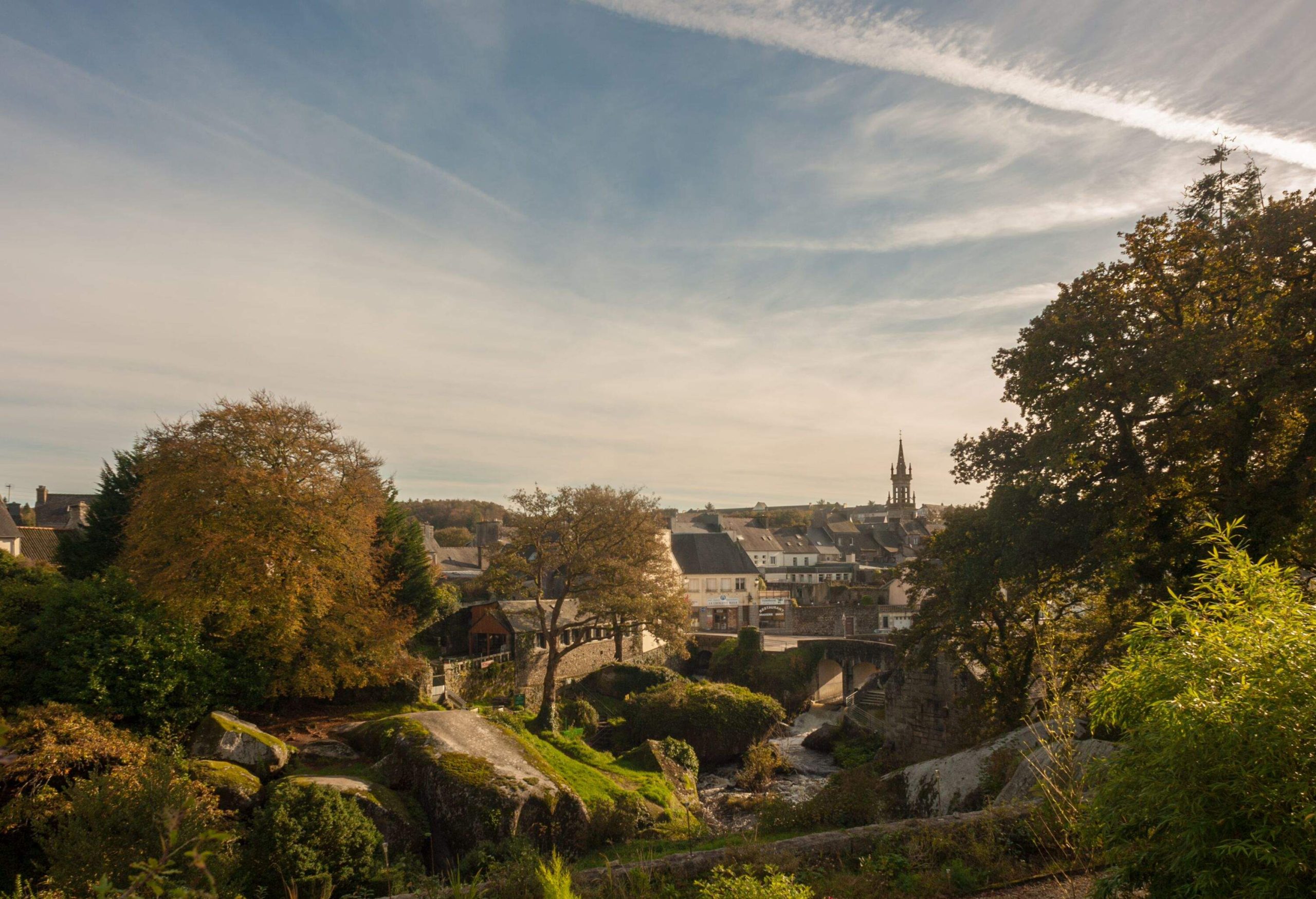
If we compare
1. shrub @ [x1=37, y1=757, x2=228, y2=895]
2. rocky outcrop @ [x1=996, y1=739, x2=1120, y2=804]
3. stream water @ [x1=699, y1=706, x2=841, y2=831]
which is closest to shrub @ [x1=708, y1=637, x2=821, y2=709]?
stream water @ [x1=699, y1=706, x2=841, y2=831]

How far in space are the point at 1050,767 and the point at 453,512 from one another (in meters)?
98.9

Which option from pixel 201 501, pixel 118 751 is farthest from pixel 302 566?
pixel 118 751

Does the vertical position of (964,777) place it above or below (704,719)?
above

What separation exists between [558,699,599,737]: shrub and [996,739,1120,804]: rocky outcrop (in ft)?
67.4

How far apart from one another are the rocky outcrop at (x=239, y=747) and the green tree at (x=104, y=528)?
40.7 feet

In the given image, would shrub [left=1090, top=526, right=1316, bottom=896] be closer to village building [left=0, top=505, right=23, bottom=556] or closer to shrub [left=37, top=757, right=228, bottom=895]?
shrub [left=37, top=757, right=228, bottom=895]

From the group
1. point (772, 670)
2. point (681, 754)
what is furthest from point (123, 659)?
point (772, 670)

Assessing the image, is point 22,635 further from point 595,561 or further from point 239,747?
point 595,561

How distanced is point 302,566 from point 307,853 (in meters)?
8.02

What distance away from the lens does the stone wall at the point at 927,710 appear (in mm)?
22750

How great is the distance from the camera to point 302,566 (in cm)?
1811

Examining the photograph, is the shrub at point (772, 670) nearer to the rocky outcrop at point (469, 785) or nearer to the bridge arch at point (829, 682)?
the bridge arch at point (829, 682)

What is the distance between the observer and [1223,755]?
4.08 meters

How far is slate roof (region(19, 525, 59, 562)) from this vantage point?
41.7 m
